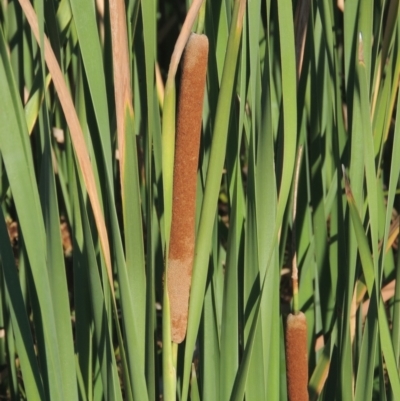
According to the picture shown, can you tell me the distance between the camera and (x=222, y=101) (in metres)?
0.58

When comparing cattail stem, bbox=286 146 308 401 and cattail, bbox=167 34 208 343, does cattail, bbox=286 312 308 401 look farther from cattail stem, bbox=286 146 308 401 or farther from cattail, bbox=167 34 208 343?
cattail, bbox=167 34 208 343

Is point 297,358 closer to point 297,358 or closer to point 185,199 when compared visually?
point 297,358

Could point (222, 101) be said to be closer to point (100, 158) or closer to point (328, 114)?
point (100, 158)

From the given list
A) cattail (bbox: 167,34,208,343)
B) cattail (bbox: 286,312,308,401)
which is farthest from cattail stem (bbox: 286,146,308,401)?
cattail (bbox: 167,34,208,343)

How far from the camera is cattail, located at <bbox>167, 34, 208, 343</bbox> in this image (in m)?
0.57

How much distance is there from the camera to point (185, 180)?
0.59 metres

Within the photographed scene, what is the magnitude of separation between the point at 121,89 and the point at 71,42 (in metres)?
0.26

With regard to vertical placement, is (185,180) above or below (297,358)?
above

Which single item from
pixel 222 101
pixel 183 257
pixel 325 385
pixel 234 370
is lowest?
pixel 325 385

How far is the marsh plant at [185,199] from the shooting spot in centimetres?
58

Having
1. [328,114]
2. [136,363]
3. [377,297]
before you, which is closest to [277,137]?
[328,114]

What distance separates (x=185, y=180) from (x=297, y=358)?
267 millimetres

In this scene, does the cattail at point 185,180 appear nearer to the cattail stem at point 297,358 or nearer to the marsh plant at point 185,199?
the marsh plant at point 185,199

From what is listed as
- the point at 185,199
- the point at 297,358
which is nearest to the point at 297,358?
the point at 297,358
